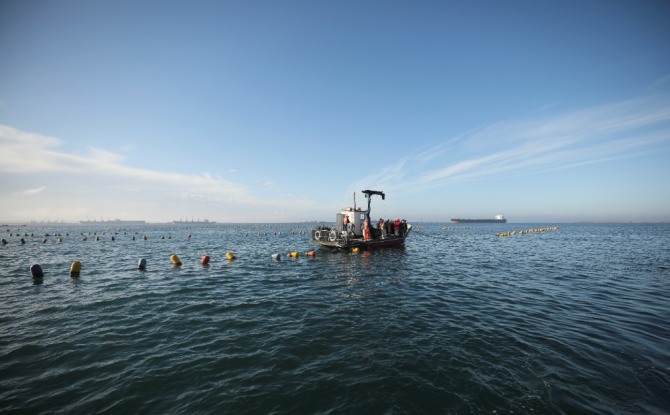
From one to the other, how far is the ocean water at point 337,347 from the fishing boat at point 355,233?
1197 cm

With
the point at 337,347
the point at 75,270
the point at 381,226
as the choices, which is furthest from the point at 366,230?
the point at 75,270

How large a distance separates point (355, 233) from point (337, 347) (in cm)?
2164

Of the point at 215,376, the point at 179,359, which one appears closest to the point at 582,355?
the point at 215,376

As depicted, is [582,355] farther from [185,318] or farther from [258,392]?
[185,318]

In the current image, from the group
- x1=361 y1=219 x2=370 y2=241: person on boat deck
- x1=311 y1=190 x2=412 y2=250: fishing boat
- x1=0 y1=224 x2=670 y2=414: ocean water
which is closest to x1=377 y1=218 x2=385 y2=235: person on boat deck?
x1=311 y1=190 x2=412 y2=250: fishing boat

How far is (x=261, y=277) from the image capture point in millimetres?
16844

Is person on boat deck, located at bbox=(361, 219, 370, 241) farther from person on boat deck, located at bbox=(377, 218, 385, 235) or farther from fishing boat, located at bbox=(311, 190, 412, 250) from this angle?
person on boat deck, located at bbox=(377, 218, 385, 235)

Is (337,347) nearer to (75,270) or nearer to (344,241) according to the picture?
(75,270)

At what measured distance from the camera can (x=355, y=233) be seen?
28969 millimetres

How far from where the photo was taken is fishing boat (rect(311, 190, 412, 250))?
27.0 meters

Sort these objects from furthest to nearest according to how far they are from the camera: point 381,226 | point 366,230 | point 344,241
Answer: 1. point 381,226
2. point 366,230
3. point 344,241

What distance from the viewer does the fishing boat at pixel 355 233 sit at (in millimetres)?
27002

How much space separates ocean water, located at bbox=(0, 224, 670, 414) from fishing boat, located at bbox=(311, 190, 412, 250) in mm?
11974

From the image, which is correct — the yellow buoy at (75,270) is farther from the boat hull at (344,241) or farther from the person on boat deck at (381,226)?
the person on boat deck at (381,226)
